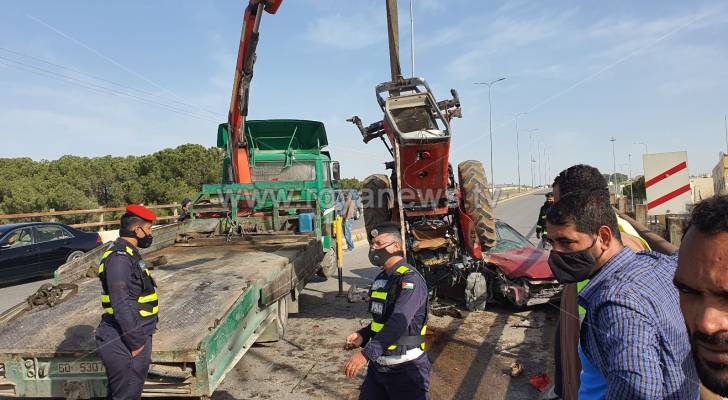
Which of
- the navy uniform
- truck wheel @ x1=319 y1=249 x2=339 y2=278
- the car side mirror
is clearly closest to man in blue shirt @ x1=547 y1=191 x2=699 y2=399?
the navy uniform

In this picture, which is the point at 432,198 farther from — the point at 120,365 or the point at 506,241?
the point at 120,365

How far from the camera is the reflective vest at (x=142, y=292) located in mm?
3516

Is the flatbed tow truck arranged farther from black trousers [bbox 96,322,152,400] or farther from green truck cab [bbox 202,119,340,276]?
black trousers [bbox 96,322,152,400]

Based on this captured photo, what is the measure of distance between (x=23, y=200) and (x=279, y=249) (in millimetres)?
27895

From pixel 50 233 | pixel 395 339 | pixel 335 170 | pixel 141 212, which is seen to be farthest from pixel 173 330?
pixel 50 233

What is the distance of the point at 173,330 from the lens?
3.95m

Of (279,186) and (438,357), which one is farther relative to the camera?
(279,186)

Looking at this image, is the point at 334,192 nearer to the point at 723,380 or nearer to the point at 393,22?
the point at 393,22

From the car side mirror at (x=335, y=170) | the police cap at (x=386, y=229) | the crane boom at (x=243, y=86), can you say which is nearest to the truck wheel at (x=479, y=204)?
the car side mirror at (x=335, y=170)

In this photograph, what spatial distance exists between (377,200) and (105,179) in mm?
32263

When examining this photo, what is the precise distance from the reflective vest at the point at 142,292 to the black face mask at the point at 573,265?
2.85m

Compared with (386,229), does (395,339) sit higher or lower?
lower

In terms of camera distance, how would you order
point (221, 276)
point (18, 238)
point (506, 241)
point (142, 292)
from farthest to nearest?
1. point (18, 238)
2. point (506, 241)
3. point (221, 276)
4. point (142, 292)

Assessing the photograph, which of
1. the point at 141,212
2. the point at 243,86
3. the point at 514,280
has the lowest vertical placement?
the point at 514,280
